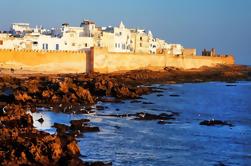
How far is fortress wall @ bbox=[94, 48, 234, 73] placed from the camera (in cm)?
6106

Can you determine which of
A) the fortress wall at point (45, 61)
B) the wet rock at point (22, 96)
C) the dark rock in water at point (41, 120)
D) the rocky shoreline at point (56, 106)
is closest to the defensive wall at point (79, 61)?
the fortress wall at point (45, 61)

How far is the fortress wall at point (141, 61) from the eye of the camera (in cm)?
6106

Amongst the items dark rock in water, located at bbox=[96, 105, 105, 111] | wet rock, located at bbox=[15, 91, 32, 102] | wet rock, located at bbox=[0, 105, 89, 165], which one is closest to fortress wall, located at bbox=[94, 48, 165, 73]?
dark rock in water, located at bbox=[96, 105, 105, 111]

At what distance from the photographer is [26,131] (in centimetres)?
2012

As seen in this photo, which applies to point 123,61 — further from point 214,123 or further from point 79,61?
point 214,123

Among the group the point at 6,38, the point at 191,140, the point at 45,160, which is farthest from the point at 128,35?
the point at 45,160

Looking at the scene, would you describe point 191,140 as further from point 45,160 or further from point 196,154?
point 45,160

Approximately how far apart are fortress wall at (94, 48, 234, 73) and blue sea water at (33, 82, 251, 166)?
83.6 ft

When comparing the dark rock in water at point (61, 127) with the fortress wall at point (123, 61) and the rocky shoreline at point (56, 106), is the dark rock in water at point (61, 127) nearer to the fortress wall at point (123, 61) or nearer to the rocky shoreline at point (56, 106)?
the rocky shoreline at point (56, 106)

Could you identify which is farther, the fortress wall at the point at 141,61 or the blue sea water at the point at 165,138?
the fortress wall at the point at 141,61

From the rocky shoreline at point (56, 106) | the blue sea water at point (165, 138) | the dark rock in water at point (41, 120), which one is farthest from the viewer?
the dark rock in water at point (41, 120)

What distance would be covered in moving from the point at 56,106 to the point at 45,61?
82.8ft

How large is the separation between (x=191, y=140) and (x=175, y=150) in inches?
97.5

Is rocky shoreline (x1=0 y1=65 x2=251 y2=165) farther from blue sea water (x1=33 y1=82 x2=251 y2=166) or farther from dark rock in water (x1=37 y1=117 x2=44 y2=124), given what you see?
blue sea water (x1=33 y1=82 x2=251 y2=166)
